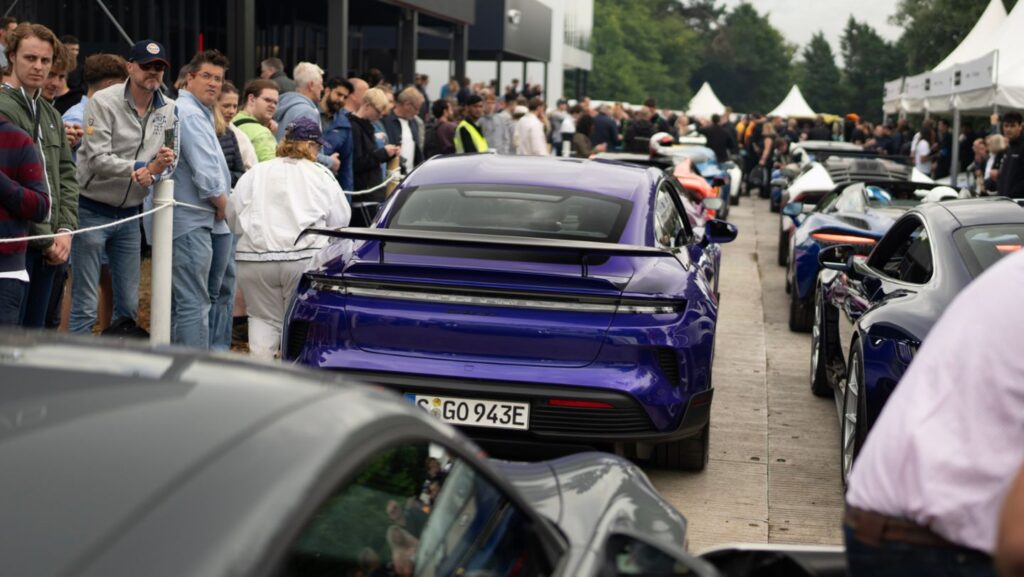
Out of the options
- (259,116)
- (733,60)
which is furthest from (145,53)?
(733,60)

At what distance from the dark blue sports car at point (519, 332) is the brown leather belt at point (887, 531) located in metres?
3.21

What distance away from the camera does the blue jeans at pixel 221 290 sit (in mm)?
8008

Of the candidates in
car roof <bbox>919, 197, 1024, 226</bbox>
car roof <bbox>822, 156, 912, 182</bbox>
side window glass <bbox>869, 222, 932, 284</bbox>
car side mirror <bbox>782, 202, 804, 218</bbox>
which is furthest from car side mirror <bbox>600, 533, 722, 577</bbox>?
car roof <bbox>822, 156, 912, 182</bbox>

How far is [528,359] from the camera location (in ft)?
19.3

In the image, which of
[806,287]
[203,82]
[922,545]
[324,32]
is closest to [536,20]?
[324,32]

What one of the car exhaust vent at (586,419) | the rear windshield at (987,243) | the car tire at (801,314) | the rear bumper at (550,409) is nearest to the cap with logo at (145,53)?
the rear bumper at (550,409)

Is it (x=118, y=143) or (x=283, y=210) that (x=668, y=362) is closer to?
(x=283, y=210)

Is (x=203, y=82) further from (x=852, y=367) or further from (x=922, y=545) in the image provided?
(x=922, y=545)

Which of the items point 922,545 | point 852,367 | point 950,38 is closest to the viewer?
point 922,545

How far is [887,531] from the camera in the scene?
8.38ft

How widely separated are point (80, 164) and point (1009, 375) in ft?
19.5

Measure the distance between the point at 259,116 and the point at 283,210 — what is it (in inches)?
81.9

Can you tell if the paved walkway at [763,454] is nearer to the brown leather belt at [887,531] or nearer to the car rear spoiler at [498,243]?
the car rear spoiler at [498,243]

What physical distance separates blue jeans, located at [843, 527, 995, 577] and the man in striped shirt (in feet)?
14.1
